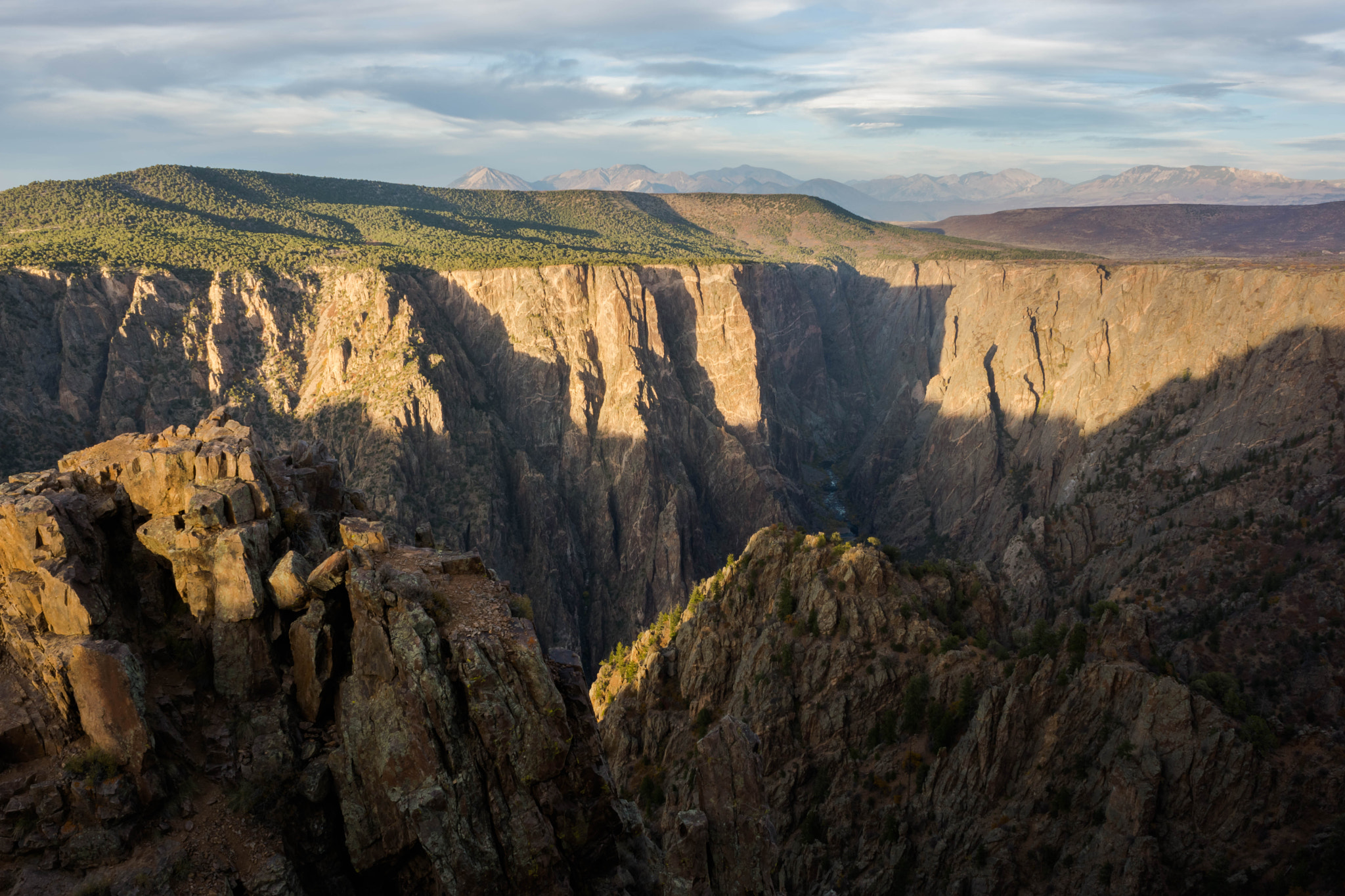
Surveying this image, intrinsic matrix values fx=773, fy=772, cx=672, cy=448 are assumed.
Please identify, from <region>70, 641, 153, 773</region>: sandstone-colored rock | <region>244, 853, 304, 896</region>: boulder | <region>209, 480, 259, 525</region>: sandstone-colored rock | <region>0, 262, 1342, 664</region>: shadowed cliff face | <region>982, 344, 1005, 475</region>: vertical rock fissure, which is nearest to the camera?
<region>244, 853, 304, 896</region>: boulder

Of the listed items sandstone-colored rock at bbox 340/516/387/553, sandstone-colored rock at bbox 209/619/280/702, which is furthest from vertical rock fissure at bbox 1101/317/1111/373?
sandstone-colored rock at bbox 209/619/280/702

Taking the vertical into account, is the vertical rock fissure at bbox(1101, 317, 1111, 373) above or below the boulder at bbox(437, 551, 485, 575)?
above

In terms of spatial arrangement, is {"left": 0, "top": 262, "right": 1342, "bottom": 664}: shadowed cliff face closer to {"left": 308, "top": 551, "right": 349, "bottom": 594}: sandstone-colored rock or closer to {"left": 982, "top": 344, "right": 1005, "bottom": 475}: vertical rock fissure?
{"left": 982, "top": 344, "right": 1005, "bottom": 475}: vertical rock fissure

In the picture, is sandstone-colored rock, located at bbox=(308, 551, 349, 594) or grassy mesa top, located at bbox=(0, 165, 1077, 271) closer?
sandstone-colored rock, located at bbox=(308, 551, 349, 594)

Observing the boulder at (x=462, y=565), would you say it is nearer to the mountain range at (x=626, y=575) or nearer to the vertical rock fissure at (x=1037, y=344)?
the mountain range at (x=626, y=575)

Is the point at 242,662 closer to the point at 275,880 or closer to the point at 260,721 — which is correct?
the point at 260,721

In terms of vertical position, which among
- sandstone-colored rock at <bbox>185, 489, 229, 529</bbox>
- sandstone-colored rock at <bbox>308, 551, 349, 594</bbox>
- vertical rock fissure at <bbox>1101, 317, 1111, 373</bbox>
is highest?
vertical rock fissure at <bbox>1101, 317, 1111, 373</bbox>

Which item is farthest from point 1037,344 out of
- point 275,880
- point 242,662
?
point 275,880
